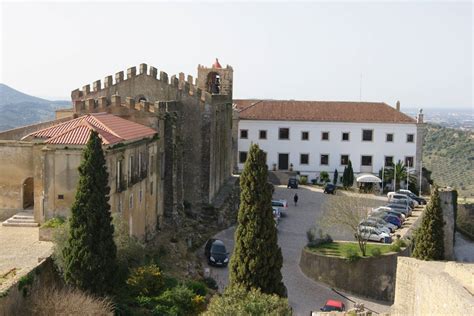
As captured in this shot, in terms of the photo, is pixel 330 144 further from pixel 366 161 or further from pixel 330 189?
pixel 330 189

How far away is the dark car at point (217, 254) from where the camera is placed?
31031 millimetres

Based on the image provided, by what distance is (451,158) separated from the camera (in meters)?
91.8

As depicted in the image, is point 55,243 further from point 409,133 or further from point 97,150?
point 409,133

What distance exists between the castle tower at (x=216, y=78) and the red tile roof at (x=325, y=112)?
10212 mm

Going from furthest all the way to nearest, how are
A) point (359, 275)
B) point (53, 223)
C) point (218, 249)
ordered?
point (218, 249), point (359, 275), point (53, 223)

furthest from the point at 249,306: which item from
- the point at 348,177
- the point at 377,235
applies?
the point at 348,177

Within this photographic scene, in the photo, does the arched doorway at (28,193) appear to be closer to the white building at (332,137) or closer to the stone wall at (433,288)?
the stone wall at (433,288)

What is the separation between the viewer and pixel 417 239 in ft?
98.9

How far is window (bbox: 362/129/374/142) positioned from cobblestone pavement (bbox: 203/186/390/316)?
30.0 feet

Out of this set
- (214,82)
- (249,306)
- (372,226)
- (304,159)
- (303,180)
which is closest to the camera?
(249,306)

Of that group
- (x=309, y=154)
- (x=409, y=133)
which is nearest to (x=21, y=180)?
(x=309, y=154)

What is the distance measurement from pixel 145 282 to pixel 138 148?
7797 millimetres

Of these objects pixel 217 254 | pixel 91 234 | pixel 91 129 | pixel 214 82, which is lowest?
pixel 217 254

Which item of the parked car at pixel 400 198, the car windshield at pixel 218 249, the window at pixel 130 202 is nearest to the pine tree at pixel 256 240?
the window at pixel 130 202
